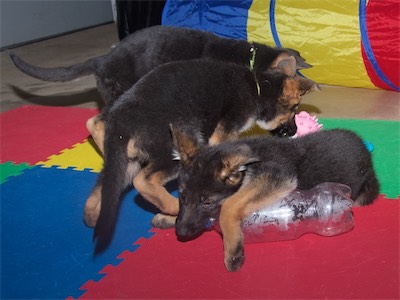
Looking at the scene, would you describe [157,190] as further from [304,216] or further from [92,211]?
[304,216]

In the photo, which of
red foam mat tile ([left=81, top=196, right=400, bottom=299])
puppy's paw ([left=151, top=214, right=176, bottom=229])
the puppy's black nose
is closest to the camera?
→ red foam mat tile ([left=81, top=196, right=400, bottom=299])

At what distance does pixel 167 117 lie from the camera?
3.50m

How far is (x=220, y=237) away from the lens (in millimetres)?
3352

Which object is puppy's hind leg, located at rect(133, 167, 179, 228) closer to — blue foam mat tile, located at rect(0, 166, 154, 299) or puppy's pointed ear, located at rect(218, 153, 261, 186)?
blue foam mat tile, located at rect(0, 166, 154, 299)

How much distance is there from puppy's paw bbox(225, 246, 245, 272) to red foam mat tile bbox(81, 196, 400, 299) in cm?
3

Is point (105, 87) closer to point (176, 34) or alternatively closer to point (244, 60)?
point (176, 34)

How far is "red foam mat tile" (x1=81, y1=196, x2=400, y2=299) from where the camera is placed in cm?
278

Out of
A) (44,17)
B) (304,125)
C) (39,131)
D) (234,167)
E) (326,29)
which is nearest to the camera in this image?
(234,167)

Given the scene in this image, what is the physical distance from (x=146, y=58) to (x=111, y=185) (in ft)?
6.48

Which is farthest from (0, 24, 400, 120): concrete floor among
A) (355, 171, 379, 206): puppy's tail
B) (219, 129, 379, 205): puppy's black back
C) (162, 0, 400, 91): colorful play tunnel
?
(219, 129, 379, 205): puppy's black back

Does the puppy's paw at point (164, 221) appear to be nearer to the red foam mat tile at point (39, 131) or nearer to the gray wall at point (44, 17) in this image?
the red foam mat tile at point (39, 131)

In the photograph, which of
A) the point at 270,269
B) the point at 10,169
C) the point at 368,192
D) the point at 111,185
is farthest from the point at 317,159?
the point at 10,169

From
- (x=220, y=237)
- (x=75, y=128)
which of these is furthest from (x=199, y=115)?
(x=75, y=128)

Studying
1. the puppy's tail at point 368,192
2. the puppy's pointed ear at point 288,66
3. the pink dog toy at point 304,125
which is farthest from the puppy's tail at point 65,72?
the puppy's tail at point 368,192
